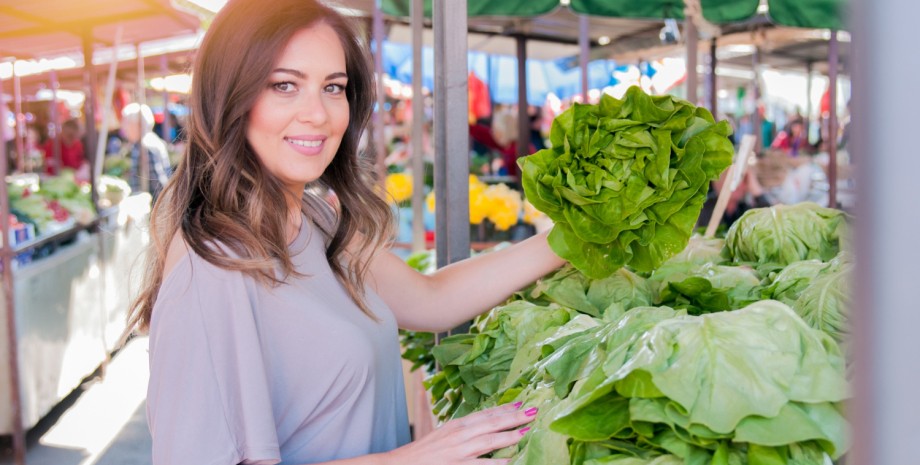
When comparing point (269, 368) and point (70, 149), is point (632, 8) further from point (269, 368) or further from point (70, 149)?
point (70, 149)

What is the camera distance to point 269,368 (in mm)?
1585

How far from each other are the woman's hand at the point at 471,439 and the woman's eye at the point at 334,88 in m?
0.76

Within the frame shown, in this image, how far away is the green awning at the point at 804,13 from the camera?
179 inches

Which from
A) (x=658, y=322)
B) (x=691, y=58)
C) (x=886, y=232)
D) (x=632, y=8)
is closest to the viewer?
(x=886, y=232)

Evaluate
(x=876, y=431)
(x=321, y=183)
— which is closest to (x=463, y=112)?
(x=321, y=183)

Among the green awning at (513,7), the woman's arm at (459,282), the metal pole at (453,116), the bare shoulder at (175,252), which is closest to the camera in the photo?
the bare shoulder at (175,252)

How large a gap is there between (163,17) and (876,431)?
22.4 ft

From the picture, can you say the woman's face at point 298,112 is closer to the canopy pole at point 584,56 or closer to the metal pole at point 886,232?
the metal pole at point 886,232

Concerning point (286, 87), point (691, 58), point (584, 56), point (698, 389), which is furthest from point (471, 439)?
point (584, 56)

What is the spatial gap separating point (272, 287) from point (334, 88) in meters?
0.49

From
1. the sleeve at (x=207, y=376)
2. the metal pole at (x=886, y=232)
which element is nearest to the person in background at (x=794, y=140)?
the sleeve at (x=207, y=376)

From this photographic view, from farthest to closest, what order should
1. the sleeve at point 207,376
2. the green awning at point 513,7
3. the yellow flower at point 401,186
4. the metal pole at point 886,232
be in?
1. the yellow flower at point 401,186
2. the green awning at point 513,7
3. the sleeve at point 207,376
4. the metal pole at point 886,232

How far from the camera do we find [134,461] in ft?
17.1

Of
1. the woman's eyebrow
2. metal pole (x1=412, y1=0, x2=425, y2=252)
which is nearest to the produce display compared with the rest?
the woman's eyebrow
